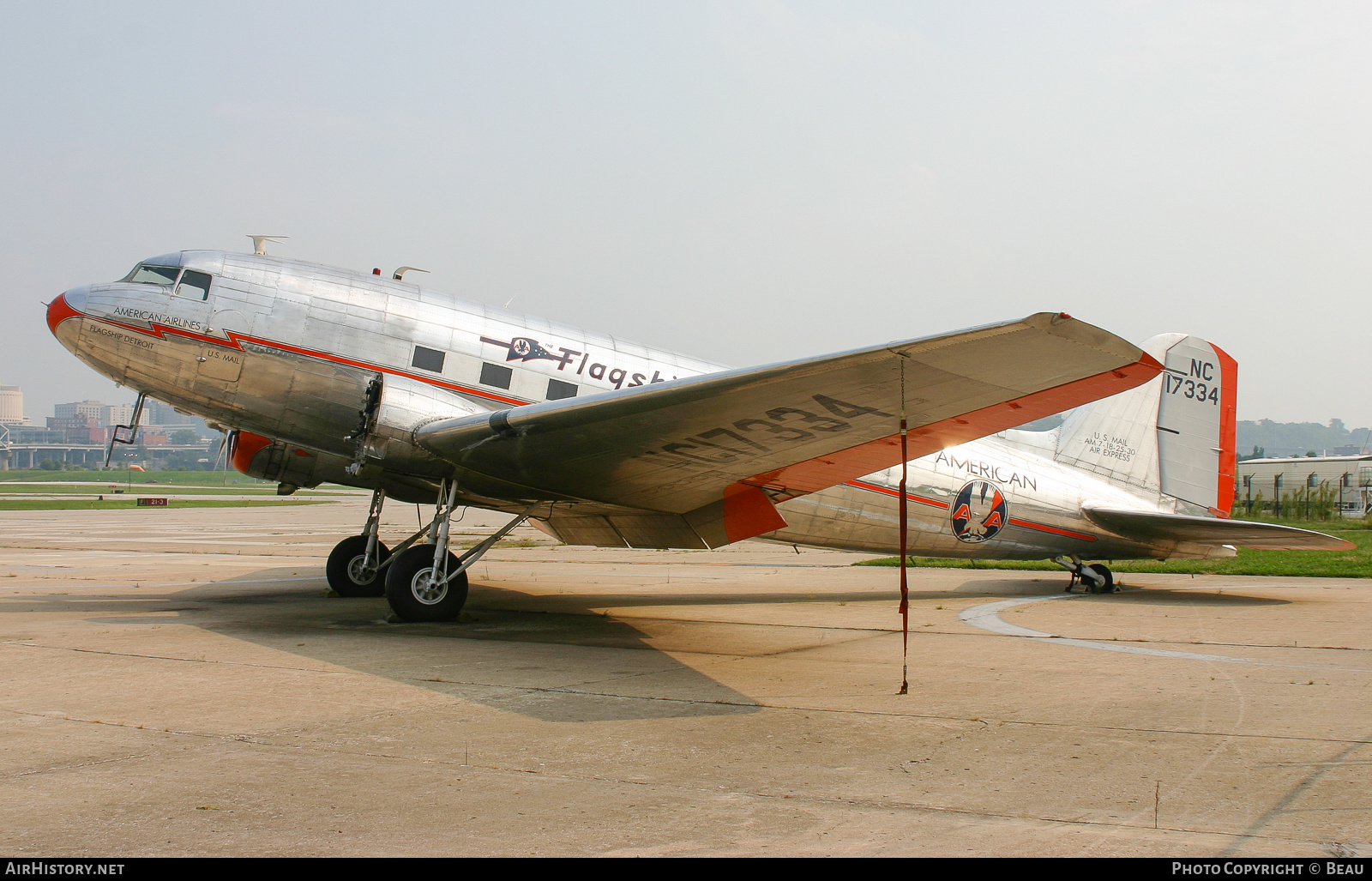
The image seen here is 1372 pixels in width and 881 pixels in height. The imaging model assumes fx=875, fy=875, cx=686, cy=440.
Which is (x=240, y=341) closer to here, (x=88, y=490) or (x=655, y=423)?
(x=655, y=423)

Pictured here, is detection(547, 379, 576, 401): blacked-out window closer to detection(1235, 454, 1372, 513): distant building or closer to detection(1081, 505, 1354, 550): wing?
detection(1081, 505, 1354, 550): wing

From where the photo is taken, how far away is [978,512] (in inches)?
496

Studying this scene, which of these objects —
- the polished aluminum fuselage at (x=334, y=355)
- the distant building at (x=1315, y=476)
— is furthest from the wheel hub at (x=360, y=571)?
the distant building at (x=1315, y=476)

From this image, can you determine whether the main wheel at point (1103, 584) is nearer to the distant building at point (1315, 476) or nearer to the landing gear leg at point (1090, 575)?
the landing gear leg at point (1090, 575)

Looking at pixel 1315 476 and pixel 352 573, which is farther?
pixel 1315 476

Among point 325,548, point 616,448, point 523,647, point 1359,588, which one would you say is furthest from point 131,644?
point 1359,588

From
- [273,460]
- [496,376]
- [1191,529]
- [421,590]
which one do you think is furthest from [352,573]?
[1191,529]

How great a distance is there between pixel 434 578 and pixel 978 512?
7.57 m

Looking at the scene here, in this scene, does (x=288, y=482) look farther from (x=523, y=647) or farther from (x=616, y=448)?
(x=616, y=448)

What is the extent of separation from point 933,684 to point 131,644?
23.7ft

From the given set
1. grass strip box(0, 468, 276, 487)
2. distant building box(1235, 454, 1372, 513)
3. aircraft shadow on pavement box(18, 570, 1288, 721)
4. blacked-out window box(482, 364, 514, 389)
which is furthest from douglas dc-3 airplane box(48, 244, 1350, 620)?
grass strip box(0, 468, 276, 487)

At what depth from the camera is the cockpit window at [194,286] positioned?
990 centimetres

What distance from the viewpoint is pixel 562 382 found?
10.7 m

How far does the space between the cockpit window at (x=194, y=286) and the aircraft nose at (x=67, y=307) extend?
3.49ft
